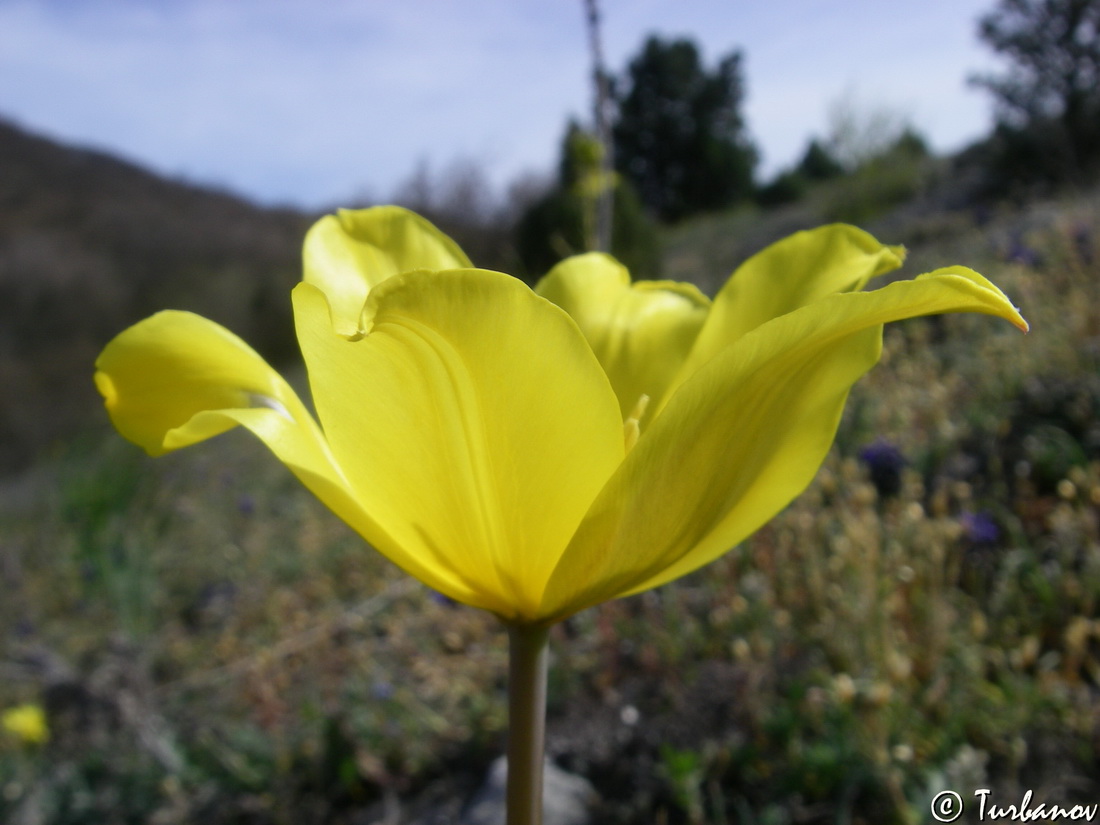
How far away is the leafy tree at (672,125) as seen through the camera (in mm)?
25375

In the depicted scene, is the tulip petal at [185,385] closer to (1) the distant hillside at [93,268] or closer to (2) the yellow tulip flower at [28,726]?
(2) the yellow tulip flower at [28,726]

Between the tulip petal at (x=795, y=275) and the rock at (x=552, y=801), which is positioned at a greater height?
the tulip petal at (x=795, y=275)

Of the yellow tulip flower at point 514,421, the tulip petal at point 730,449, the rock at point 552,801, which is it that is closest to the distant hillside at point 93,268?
the rock at point 552,801

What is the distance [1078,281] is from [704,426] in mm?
4543

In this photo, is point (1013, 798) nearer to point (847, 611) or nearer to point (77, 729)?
point (847, 611)

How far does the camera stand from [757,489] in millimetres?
495

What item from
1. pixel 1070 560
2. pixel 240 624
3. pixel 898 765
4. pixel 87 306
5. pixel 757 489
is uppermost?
pixel 757 489

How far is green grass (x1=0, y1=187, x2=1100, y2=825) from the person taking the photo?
157cm

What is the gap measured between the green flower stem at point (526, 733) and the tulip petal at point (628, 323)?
29 cm

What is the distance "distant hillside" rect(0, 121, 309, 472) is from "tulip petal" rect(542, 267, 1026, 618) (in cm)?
1037

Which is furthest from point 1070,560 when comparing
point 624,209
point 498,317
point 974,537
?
point 624,209

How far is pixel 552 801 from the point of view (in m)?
1.59

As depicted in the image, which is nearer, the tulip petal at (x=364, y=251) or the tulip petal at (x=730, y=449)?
the tulip petal at (x=730, y=449)

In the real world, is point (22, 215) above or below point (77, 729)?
below
